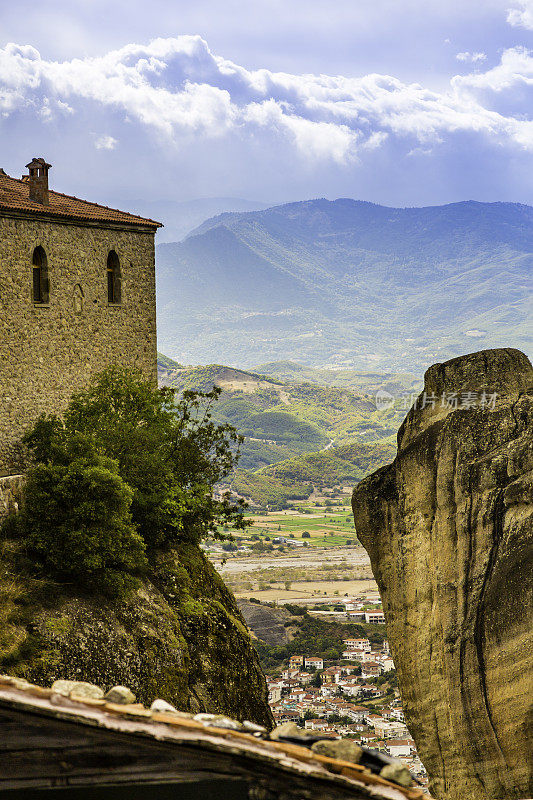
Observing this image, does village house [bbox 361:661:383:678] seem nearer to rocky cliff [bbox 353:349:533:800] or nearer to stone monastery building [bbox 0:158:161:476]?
stone monastery building [bbox 0:158:161:476]

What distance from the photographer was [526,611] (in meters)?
21.6

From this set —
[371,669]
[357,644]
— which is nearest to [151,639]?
[371,669]

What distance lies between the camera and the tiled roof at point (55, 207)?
29641 mm

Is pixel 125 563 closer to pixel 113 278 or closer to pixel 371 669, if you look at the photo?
pixel 113 278

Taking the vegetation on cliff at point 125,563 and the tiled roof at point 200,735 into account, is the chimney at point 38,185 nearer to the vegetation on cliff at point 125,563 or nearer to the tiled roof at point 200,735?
the vegetation on cliff at point 125,563

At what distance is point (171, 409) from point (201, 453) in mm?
1709

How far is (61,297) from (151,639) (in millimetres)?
11129

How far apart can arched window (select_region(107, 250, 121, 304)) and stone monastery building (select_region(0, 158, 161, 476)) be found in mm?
33

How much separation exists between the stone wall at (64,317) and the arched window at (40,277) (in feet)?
0.52


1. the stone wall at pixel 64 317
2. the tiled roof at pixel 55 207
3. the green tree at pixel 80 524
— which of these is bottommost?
the green tree at pixel 80 524

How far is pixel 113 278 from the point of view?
1356 inches

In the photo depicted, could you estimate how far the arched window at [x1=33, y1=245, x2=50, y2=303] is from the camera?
30719mm

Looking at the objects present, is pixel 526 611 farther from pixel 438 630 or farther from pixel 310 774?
pixel 310 774

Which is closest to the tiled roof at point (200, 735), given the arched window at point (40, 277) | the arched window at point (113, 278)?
the arched window at point (40, 277)
